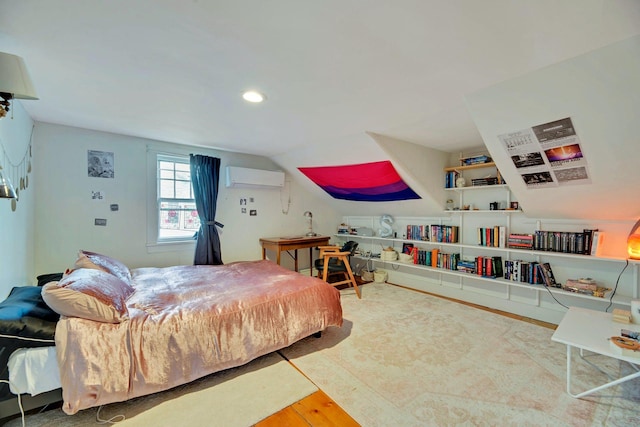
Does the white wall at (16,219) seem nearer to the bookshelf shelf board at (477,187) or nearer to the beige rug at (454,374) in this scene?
Answer: the beige rug at (454,374)

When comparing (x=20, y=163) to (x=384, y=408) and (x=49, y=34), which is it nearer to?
(x=49, y=34)

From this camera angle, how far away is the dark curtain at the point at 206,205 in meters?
3.70

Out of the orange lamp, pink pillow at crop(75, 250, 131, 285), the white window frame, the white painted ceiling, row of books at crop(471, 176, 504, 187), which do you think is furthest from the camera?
the white window frame

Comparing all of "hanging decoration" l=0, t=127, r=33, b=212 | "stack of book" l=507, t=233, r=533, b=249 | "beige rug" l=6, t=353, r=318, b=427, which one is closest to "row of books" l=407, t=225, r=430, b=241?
"stack of book" l=507, t=233, r=533, b=249

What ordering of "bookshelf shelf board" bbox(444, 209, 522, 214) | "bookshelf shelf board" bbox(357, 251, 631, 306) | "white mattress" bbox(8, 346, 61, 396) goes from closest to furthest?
1. "white mattress" bbox(8, 346, 61, 396)
2. "bookshelf shelf board" bbox(357, 251, 631, 306)
3. "bookshelf shelf board" bbox(444, 209, 522, 214)

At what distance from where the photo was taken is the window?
3613 mm

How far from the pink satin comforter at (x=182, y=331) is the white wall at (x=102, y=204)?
867 millimetres

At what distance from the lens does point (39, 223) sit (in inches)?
111

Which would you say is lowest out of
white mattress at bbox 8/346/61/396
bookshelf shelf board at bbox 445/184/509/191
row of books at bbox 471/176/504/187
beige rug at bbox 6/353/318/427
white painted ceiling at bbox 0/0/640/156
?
beige rug at bbox 6/353/318/427

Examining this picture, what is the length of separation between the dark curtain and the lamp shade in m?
2.38

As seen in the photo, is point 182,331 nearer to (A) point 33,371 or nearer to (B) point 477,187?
(A) point 33,371

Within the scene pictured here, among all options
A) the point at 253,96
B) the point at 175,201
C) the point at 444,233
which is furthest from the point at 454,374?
the point at 175,201

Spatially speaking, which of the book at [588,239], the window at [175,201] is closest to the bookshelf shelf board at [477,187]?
the book at [588,239]

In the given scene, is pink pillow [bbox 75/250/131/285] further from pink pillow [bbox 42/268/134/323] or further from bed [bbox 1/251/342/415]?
pink pillow [bbox 42/268/134/323]
